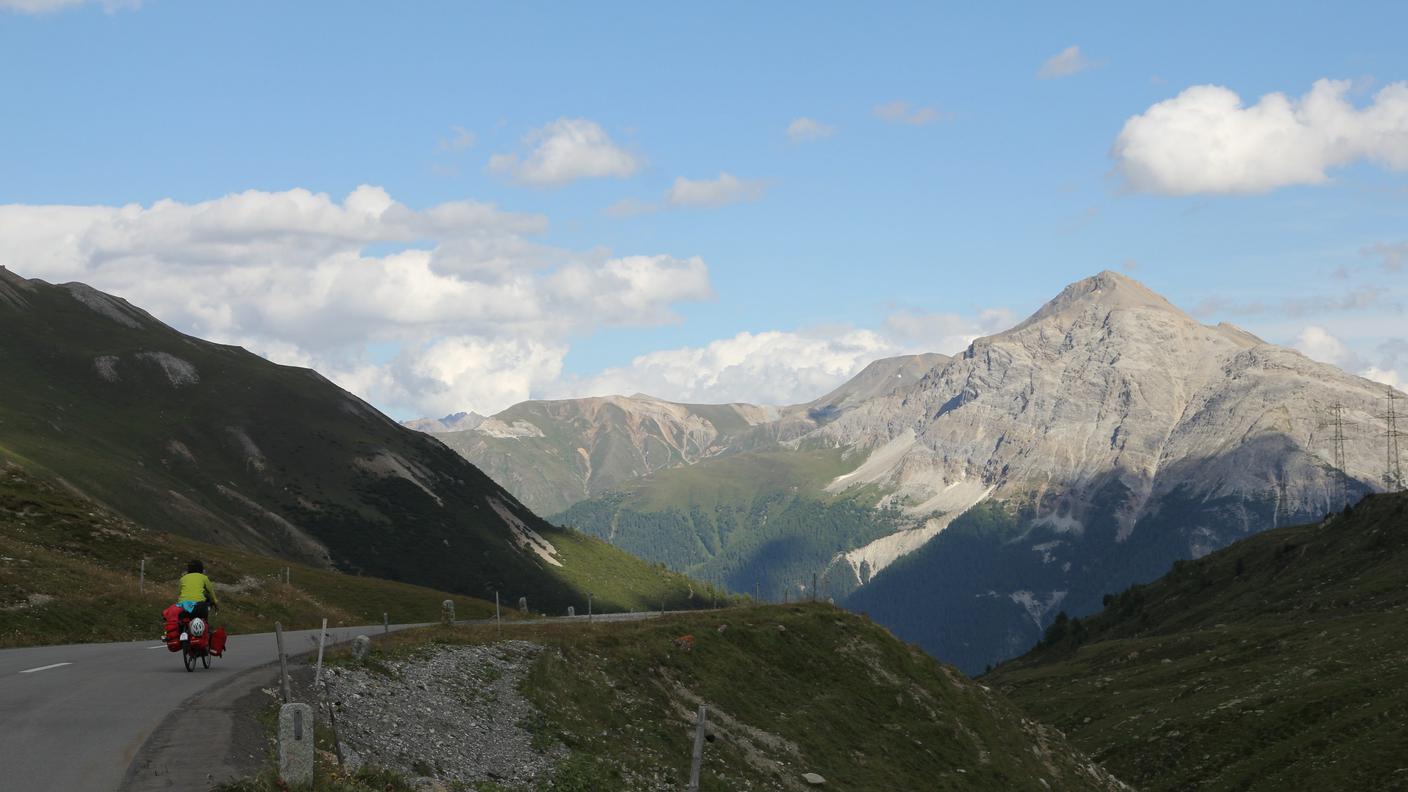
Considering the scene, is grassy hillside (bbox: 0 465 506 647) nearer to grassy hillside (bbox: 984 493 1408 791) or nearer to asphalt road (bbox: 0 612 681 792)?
asphalt road (bbox: 0 612 681 792)

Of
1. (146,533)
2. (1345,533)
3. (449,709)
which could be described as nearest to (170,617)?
(449,709)

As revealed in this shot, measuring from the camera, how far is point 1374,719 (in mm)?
91000

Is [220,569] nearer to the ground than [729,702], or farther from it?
farther from it

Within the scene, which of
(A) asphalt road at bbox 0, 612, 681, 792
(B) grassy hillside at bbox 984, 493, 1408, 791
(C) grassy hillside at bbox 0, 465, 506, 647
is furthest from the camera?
(B) grassy hillside at bbox 984, 493, 1408, 791

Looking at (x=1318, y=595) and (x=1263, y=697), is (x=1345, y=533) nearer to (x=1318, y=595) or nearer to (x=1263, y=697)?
(x=1318, y=595)

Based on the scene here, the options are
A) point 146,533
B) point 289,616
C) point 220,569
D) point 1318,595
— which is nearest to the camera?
point 289,616

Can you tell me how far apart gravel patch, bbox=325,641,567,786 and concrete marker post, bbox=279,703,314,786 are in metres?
3.92

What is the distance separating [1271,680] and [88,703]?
11120 centimetres

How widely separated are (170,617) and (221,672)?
278 centimetres

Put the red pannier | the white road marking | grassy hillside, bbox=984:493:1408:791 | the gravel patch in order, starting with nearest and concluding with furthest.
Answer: the gravel patch → the white road marking → the red pannier → grassy hillside, bbox=984:493:1408:791

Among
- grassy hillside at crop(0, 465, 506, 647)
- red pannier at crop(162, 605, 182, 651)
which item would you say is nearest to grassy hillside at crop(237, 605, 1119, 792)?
red pannier at crop(162, 605, 182, 651)

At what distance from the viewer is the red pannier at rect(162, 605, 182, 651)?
3606 cm

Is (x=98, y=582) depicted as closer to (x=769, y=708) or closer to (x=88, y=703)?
(x=769, y=708)

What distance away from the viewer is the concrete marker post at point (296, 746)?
72.2 feet
